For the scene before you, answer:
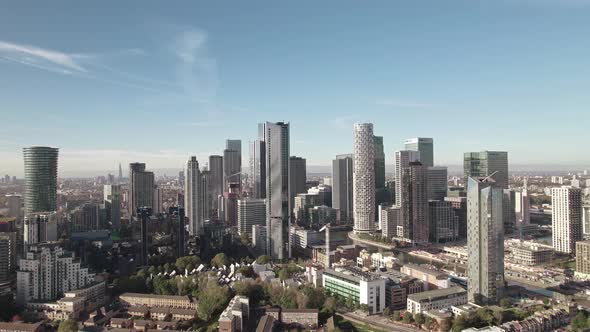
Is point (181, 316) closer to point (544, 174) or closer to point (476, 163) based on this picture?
point (476, 163)

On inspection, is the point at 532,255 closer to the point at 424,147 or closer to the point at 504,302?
the point at 504,302

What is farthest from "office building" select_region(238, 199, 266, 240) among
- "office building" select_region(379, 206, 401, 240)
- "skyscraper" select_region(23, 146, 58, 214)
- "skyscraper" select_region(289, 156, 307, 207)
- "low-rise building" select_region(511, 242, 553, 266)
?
"low-rise building" select_region(511, 242, 553, 266)

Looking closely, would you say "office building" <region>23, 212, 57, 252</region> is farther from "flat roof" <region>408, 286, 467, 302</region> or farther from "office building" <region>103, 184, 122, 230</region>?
"flat roof" <region>408, 286, 467, 302</region>

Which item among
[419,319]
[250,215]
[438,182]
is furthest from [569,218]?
[250,215]

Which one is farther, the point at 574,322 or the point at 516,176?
the point at 516,176

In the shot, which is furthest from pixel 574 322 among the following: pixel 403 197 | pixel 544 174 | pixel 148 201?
pixel 544 174

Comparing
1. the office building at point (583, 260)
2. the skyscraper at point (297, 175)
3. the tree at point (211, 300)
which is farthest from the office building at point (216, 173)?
the office building at point (583, 260)
